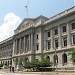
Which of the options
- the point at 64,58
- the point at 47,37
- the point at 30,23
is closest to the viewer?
the point at 64,58

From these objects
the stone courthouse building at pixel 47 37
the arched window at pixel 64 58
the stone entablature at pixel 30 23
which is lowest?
the arched window at pixel 64 58

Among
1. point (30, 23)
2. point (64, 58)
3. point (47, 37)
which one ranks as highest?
point (30, 23)

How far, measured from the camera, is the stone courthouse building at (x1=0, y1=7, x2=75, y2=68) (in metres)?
65.0

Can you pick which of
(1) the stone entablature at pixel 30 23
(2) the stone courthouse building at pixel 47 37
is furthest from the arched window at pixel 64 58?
(1) the stone entablature at pixel 30 23

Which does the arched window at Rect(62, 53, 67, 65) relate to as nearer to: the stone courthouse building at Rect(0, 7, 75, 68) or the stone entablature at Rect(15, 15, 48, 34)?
the stone courthouse building at Rect(0, 7, 75, 68)

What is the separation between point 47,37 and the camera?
77062mm

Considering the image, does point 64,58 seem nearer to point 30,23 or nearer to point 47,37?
point 47,37

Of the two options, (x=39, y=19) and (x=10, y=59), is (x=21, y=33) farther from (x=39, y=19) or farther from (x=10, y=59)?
(x=10, y=59)

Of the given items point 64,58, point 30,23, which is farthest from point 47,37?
point 30,23

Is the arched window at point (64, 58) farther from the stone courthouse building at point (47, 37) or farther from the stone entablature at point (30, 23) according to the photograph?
the stone entablature at point (30, 23)

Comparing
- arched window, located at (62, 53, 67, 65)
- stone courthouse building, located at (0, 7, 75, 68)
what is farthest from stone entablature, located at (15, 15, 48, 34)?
arched window, located at (62, 53, 67, 65)

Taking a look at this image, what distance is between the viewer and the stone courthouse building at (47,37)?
65.0 metres

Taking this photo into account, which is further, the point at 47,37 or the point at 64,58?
the point at 47,37

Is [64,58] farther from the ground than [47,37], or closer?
closer
